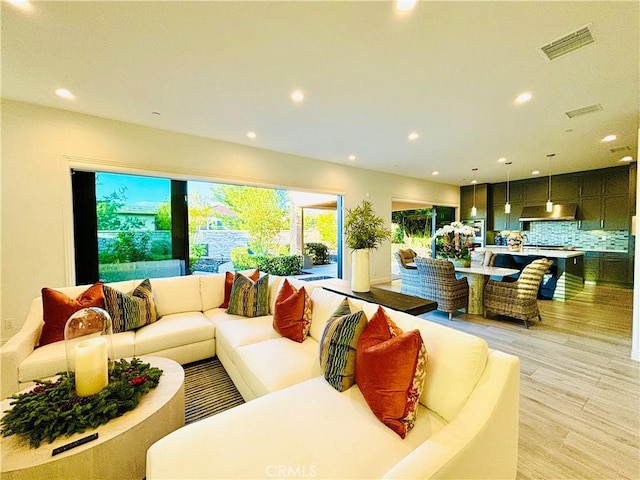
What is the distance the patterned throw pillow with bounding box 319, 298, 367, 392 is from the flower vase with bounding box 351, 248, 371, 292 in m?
1.02

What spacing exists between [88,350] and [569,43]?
4.15 m

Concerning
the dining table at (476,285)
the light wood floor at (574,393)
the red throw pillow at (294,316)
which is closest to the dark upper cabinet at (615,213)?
the light wood floor at (574,393)

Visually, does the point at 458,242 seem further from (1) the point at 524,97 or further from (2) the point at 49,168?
(2) the point at 49,168

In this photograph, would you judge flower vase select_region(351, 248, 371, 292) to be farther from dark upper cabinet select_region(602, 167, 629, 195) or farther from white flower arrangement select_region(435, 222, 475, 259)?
dark upper cabinet select_region(602, 167, 629, 195)

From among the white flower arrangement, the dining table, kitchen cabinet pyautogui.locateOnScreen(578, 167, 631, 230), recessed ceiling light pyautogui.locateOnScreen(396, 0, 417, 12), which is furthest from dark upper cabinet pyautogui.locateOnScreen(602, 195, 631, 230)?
recessed ceiling light pyautogui.locateOnScreen(396, 0, 417, 12)

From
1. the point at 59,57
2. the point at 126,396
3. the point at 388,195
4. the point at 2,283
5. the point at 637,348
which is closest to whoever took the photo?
the point at 126,396

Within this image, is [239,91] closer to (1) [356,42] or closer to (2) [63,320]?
(1) [356,42]

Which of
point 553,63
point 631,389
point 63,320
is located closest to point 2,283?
point 63,320

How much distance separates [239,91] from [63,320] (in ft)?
9.43

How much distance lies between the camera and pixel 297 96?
3.05 meters

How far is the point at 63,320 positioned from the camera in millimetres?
2348

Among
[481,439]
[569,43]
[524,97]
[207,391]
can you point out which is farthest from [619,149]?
[207,391]

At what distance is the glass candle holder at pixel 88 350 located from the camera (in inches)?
57.7

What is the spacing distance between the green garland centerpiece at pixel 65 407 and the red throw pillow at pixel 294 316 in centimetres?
104
